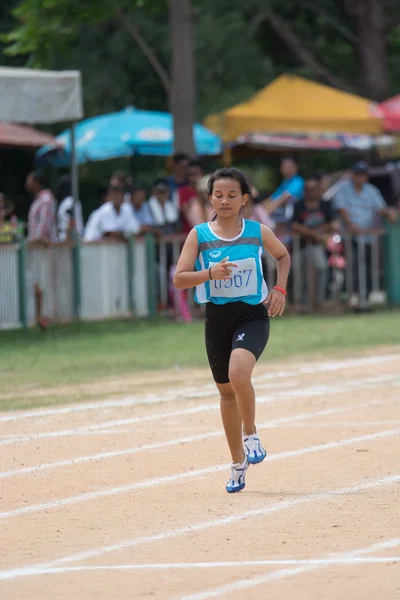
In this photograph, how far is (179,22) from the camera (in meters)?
25.2

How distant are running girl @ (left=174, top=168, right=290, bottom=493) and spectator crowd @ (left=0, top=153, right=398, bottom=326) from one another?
39.5 feet

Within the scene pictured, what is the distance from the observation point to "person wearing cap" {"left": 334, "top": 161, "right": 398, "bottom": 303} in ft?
77.4

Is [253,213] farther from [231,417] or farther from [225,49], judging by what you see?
[225,49]

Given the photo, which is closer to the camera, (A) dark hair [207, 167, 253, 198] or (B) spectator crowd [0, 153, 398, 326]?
(A) dark hair [207, 167, 253, 198]

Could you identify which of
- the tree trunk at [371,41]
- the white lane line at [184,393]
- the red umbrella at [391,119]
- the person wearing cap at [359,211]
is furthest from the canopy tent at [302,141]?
the white lane line at [184,393]

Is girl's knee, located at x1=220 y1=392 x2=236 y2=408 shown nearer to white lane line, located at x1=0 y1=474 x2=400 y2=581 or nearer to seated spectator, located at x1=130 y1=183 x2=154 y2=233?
white lane line, located at x1=0 y1=474 x2=400 y2=581

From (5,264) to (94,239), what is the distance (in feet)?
7.33

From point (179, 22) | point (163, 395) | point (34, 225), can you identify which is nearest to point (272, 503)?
point (163, 395)

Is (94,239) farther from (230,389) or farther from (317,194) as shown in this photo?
(230,389)

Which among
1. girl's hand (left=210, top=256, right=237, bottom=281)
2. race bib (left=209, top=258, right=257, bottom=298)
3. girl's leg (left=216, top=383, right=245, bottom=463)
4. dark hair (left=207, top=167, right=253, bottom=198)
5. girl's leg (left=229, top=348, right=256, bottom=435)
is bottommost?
girl's leg (left=216, top=383, right=245, bottom=463)

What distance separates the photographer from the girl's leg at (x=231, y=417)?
8688 millimetres

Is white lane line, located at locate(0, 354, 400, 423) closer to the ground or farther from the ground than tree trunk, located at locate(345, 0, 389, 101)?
closer to the ground

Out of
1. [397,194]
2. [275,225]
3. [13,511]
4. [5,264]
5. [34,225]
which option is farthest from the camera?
[397,194]

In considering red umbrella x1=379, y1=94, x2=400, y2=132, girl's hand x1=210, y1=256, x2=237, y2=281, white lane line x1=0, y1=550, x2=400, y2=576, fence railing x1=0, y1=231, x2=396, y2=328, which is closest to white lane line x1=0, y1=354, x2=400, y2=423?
girl's hand x1=210, y1=256, x2=237, y2=281
